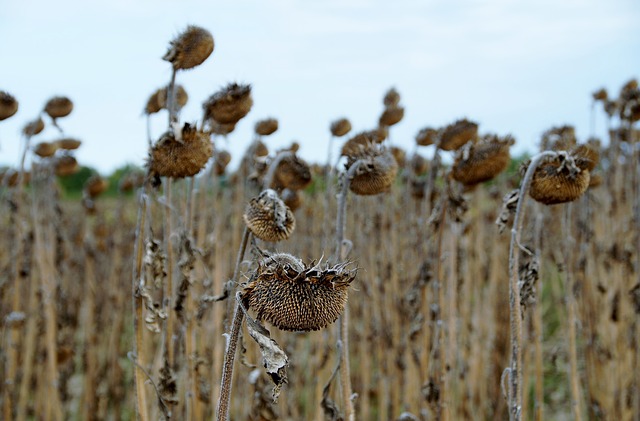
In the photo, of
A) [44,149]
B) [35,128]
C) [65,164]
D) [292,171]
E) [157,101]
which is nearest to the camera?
[292,171]

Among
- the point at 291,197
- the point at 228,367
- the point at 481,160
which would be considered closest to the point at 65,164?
the point at 291,197

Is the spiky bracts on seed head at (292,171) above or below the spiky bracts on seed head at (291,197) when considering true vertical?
above

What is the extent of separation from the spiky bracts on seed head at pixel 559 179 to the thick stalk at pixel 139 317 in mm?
1387

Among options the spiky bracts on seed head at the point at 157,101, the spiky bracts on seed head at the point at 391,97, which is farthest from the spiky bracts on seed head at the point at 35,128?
the spiky bracts on seed head at the point at 391,97

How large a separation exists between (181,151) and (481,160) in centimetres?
123

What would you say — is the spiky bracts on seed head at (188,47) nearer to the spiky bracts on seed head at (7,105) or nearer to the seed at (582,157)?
the spiky bracts on seed head at (7,105)

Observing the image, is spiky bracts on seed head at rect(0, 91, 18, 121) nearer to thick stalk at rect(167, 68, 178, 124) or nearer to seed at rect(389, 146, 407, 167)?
thick stalk at rect(167, 68, 178, 124)

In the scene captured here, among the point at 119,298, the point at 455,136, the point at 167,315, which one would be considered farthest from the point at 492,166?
the point at 119,298

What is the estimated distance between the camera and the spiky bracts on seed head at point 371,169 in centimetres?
238

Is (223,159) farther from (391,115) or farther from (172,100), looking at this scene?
(172,100)

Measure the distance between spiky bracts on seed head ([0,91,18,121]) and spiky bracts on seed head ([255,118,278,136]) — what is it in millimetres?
1212

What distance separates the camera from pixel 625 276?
13.1 feet

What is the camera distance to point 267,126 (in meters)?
3.29

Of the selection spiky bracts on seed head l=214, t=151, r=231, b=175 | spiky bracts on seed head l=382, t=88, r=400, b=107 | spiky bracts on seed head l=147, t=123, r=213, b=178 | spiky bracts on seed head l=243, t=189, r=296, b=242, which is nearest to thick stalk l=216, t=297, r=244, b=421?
spiky bracts on seed head l=243, t=189, r=296, b=242
